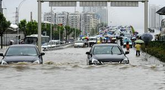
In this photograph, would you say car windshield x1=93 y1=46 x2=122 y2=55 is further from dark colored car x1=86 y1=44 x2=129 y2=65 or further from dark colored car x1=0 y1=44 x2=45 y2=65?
dark colored car x1=0 y1=44 x2=45 y2=65

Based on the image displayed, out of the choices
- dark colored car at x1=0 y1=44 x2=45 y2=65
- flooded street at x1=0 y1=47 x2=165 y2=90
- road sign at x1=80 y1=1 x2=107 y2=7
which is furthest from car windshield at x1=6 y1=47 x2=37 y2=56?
road sign at x1=80 y1=1 x2=107 y2=7

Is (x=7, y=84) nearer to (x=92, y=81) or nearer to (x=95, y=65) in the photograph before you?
(x=92, y=81)

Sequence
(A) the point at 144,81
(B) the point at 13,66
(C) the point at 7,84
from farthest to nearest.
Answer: (B) the point at 13,66 < (A) the point at 144,81 < (C) the point at 7,84

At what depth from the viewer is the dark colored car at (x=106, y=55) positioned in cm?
2071

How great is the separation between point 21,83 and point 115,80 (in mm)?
2968

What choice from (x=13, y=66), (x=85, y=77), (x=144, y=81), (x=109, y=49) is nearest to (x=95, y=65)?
(x=109, y=49)

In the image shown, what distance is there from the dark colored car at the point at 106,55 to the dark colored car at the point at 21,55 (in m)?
2.40

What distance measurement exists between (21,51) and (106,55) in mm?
3782

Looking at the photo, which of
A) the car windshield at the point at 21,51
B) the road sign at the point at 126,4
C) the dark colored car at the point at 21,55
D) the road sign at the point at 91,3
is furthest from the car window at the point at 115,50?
the road sign at the point at 126,4

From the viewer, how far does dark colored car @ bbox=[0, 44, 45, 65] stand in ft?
65.6

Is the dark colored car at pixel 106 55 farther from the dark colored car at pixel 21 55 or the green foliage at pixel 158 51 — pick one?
the green foliage at pixel 158 51

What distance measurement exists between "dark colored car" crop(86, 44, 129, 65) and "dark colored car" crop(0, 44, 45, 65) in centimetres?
240

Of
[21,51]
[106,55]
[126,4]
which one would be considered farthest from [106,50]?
[126,4]

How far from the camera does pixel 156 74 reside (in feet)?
56.0
